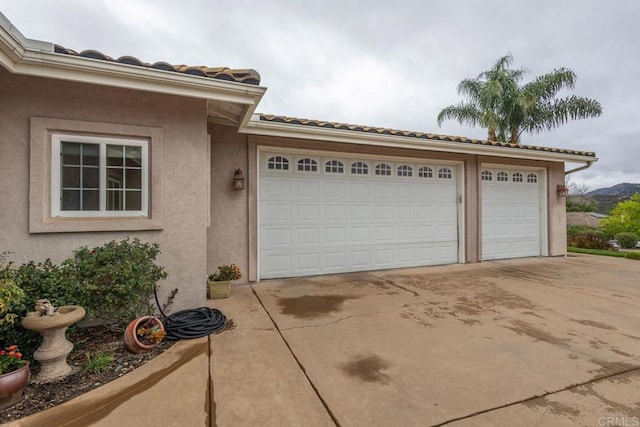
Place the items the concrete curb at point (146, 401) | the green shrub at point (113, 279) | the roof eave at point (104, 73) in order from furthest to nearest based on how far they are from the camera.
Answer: the green shrub at point (113, 279) → the roof eave at point (104, 73) → the concrete curb at point (146, 401)

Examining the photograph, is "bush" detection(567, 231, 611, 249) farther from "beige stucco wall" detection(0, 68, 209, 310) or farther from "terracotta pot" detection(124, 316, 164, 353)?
"terracotta pot" detection(124, 316, 164, 353)

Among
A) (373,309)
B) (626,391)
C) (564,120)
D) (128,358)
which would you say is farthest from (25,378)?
(564,120)

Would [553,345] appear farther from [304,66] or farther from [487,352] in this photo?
[304,66]

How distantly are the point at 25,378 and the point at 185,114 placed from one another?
324 cm

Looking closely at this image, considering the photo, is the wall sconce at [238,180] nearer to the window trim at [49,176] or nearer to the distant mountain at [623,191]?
the window trim at [49,176]

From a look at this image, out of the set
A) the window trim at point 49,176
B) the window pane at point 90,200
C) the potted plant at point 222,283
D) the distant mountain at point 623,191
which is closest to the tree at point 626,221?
the distant mountain at point 623,191

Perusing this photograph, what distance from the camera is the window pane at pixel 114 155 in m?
3.71

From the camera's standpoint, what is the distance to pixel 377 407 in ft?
6.91

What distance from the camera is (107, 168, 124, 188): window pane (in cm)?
370

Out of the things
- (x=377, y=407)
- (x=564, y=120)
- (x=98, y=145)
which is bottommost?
(x=377, y=407)

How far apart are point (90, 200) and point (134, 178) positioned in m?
0.56

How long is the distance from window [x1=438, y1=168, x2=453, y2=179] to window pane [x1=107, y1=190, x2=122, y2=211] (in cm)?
716

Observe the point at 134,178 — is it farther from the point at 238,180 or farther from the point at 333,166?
the point at 333,166

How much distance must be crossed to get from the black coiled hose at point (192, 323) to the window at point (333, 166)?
13.1 feet
